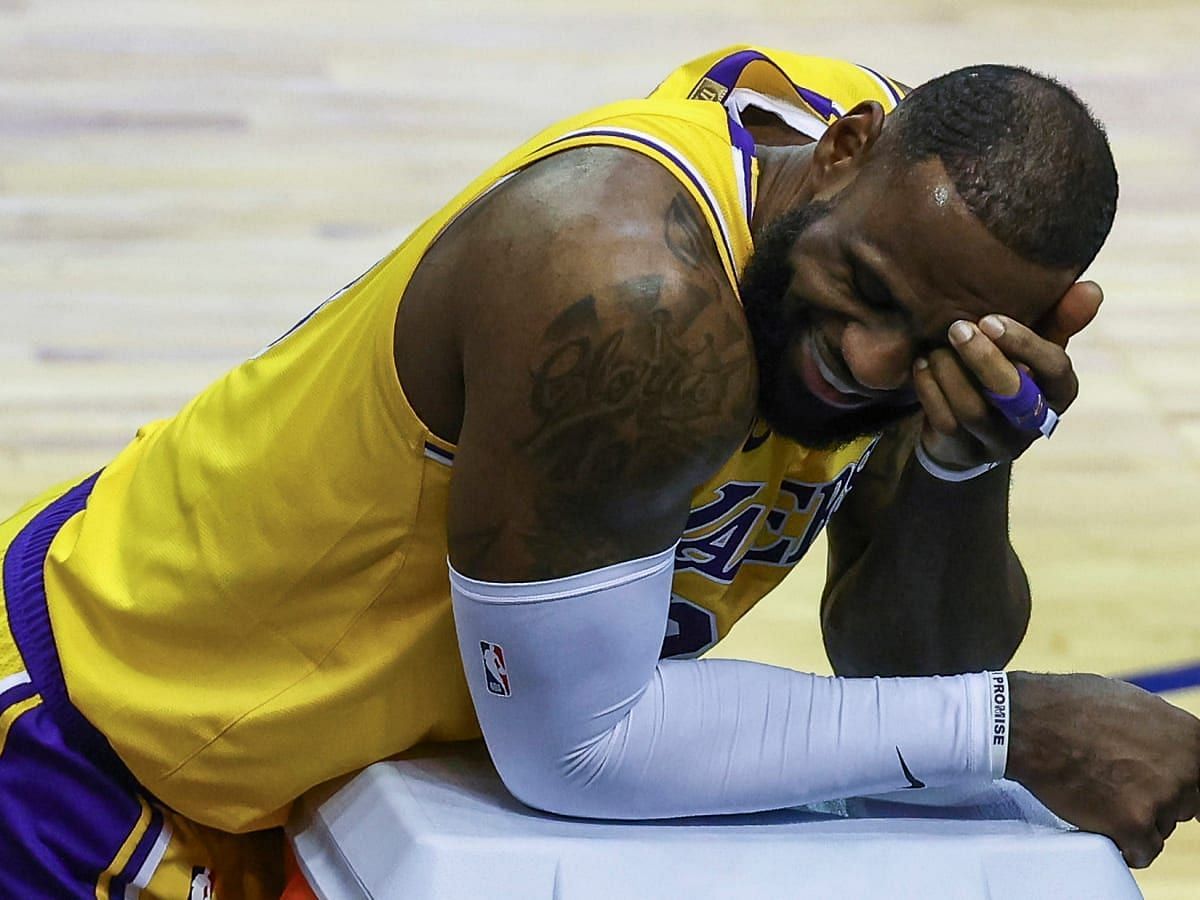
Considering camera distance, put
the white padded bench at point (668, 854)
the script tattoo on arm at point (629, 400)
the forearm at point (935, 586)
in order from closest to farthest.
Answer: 1. the script tattoo on arm at point (629, 400)
2. the white padded bench at point (668, 854)
3. the forearm at point (935, 586)

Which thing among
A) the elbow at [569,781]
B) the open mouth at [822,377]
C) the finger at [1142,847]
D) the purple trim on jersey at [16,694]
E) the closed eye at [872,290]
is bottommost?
the finger at [1142,847]

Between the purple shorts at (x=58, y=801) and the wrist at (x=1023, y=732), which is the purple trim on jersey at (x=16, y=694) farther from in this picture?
the wrist at (x=1023, y=732)

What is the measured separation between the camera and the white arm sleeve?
104 cm

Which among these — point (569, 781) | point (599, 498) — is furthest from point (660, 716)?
point (599, 498)

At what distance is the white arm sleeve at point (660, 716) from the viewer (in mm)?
1040

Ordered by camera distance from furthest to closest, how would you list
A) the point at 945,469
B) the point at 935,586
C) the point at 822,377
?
the point at 935,586, the point at 945,469, the point at 822,377

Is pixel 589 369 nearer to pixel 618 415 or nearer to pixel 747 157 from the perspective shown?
pixel 618 415

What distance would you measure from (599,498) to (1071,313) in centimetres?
31

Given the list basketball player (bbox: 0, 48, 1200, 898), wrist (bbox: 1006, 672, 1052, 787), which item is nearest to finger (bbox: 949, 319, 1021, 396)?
basketball player (bbox: 0, 48, 1200, 898)

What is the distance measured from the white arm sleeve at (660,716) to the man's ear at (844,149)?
10.1 inches

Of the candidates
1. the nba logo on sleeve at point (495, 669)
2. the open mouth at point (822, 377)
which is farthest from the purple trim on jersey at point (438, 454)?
the open mouth at point (822, 377)

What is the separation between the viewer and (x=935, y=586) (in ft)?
4.67

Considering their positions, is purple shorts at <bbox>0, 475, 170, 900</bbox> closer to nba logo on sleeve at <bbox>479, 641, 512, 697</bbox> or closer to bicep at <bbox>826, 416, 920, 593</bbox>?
nba logo on sleeve at <bbox>479, 641, 512, 697</bbox>

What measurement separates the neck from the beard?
0.02 meters
